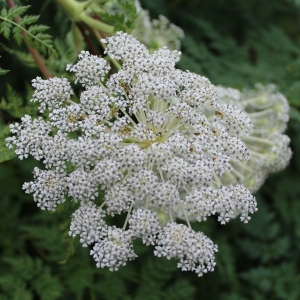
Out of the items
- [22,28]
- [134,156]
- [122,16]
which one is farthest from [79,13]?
[134,156]

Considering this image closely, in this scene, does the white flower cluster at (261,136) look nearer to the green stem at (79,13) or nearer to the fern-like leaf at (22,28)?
the green stem at (79,13)

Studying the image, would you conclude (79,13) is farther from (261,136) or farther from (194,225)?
(194,225)

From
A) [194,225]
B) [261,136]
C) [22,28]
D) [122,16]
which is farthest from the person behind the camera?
[194,225]

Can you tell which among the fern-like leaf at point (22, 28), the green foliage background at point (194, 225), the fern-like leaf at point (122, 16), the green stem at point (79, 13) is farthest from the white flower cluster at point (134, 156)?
the green stem at point (79, 13)

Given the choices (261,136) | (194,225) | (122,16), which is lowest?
(194,225)

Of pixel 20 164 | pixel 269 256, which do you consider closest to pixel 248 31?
pixel 269 256

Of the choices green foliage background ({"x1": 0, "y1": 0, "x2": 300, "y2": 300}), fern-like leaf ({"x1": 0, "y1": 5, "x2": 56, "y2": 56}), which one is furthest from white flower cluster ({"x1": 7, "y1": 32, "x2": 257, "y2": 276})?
green foliage background ({"x1": 0, "y1": 0, "x2": 300, "y2": 300})

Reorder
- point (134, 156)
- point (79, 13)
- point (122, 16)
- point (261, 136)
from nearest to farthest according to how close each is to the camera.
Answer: point (134, 156)
point (122, 16)
point (79, 13)
point (261, 136)
